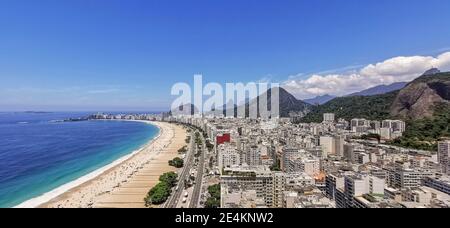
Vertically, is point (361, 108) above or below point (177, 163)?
above

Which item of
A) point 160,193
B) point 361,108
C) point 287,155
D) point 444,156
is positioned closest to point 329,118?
point 361,108

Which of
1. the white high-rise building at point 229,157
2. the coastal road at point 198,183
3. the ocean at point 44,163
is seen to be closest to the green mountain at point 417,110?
the white high-rise building at point 229,157

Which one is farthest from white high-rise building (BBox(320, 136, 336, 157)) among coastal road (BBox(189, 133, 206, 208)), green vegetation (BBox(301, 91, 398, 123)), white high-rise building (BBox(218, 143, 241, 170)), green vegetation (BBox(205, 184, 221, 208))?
green vegetation (BBox(301, 91, 398, 123))

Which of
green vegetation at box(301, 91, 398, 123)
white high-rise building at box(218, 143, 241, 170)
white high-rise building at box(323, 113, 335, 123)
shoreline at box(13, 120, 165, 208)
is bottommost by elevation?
shoreline at box(13, 120, 165, 208)

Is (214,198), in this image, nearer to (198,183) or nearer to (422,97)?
(198,183)

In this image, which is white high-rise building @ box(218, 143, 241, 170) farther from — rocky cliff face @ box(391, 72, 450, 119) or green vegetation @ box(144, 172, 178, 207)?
rocky cliff face @ box(391, 72, 450, 119)
